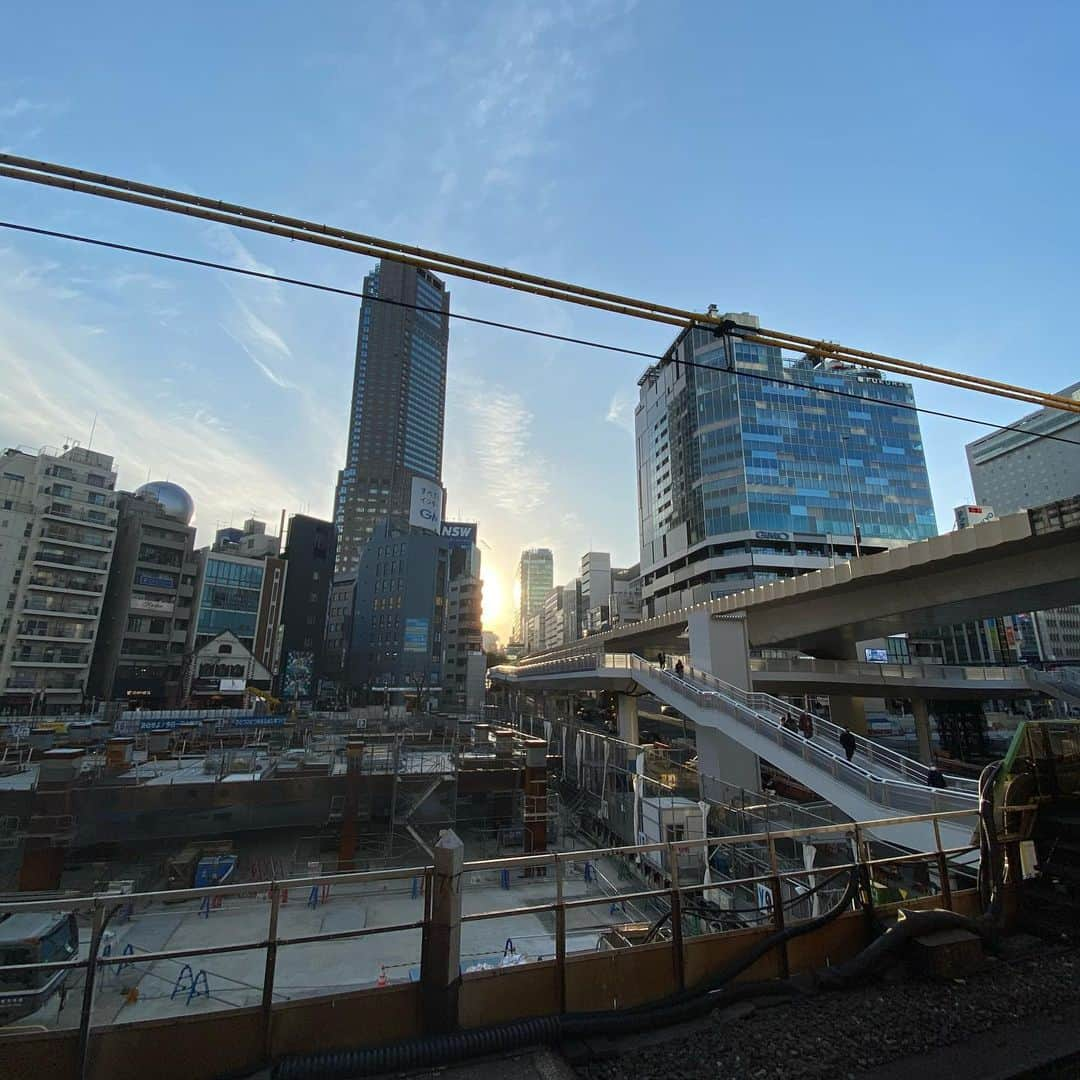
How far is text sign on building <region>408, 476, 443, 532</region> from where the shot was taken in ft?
368

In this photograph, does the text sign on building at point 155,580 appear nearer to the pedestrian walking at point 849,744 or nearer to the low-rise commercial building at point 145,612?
the low-rise commercial building at point 145,612

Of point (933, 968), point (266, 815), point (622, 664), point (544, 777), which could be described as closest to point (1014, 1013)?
point (933, 968)

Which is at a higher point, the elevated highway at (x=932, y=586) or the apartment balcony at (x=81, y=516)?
the apartment balcony at (x=81, y=516)

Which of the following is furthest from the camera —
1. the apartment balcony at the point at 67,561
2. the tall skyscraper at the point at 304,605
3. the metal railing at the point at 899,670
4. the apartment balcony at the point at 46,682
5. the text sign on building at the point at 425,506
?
the text sign on building at the point at 425,506

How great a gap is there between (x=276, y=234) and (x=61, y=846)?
967 inches

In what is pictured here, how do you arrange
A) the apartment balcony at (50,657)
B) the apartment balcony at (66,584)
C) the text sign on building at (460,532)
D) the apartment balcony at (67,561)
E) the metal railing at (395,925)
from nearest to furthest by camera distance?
the metal railing at (395,925), the apartment balcony at (50,657), the apartment balcony at (66,584), the apartment balcony at (67,561), the text sign on building at (460,532)

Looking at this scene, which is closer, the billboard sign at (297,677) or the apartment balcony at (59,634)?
the apartment balcony at (59,634)

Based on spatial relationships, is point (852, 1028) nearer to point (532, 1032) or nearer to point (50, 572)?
point (532, 1032)

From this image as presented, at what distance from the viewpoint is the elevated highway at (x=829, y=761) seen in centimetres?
1347

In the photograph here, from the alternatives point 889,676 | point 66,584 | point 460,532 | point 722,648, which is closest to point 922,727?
point 889,676

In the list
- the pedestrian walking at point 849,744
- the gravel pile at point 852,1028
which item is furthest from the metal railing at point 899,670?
the gravel pile at point 852,1028

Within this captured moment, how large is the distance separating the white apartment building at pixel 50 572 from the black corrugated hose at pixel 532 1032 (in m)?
66.4

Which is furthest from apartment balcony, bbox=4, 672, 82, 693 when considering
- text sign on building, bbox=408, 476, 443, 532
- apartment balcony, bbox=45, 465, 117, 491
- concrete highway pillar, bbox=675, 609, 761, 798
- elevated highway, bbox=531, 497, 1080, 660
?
text sign on building, bbox=408, 476, 443, 532

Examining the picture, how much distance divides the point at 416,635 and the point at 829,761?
83095 millimetres
